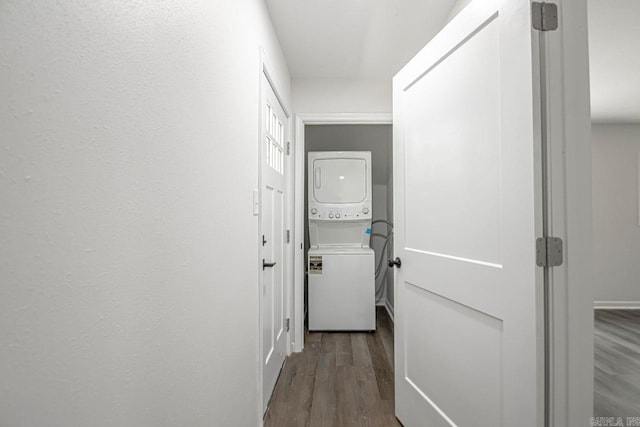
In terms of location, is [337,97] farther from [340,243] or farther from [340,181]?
[340,243]

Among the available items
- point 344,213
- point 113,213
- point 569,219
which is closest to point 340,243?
point 344,213

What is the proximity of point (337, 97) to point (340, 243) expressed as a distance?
4.96 feet

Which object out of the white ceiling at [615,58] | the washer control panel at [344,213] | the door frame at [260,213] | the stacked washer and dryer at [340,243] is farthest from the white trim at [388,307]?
the white ceiling at [615,58]

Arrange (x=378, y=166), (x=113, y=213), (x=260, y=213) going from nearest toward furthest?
(x=113, y=213) < (x=260, y=213) < (x=378, y=166)

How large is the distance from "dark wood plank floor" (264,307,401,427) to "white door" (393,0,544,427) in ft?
0.74

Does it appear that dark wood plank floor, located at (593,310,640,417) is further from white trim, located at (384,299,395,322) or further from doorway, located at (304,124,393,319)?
doorway, located at (304,124,393,319)

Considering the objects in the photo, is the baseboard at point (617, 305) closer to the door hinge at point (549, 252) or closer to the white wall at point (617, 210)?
the white wall at point (617, 210)

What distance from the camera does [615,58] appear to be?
2.21 m

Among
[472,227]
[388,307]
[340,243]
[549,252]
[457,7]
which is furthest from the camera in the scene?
[388,307]

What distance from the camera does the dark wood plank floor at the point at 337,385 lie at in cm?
167

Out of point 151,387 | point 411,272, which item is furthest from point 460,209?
point 151,387

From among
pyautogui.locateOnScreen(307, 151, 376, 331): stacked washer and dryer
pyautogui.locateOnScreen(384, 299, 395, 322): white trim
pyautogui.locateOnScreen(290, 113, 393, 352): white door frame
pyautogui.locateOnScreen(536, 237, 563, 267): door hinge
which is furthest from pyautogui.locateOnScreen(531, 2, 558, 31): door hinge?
pyautogui.locateOnScreen(384, 299, 395, 322): white trim

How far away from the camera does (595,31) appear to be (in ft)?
6.23

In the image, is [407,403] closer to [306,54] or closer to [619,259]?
[306,54]
